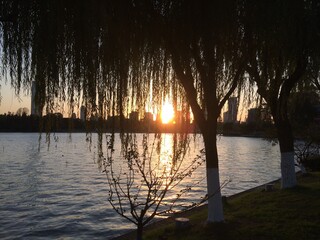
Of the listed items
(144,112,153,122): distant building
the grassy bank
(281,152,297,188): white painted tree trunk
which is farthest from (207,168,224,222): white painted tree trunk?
(281,152,297,188): white painted tree trunk

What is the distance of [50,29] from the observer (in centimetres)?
438

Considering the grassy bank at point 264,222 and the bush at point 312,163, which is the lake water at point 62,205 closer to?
the grassy bank at point 264,222

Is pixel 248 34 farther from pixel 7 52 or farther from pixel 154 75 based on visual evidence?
pixel 7 52

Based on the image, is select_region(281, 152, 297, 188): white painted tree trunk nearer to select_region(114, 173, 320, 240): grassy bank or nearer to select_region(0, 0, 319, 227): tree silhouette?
select_region(114, 173, 320, 240): grassy bank

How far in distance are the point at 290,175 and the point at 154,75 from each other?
430 inches

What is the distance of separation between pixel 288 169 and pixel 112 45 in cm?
1201

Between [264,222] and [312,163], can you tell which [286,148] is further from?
[312,163]

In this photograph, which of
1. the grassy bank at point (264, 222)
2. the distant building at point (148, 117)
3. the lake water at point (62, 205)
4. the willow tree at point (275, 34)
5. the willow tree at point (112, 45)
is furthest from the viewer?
the lake water at point (62, 205)

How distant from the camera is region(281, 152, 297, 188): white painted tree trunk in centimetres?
1506

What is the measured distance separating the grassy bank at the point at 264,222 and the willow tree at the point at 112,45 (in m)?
3.77

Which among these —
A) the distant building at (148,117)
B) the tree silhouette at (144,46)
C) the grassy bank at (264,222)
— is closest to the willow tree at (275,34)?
the tree silhouette at (144,46)

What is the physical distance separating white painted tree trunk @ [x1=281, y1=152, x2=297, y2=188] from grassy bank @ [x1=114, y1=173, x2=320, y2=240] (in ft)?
4.53

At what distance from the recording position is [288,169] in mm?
15227

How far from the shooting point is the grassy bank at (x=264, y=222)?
9012 millimetres
